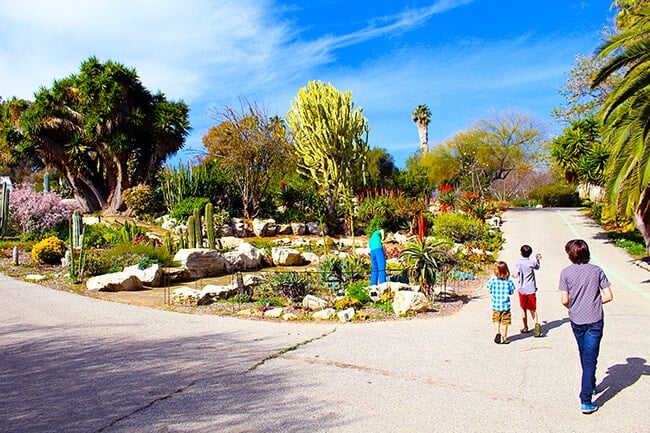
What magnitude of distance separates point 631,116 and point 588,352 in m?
8.18

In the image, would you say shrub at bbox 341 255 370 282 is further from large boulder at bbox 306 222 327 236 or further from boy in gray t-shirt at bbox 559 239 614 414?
large boulder at bbox 306 222 327 236

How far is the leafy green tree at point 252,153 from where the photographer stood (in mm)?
22891

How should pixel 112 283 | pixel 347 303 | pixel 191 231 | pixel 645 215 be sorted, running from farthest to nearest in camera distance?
pixel 191 231, pixel 645 215, pixel 112 283, pixel 347 303

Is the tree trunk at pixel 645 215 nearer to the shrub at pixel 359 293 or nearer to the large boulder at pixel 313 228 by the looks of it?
the shrub at pixel 359 293

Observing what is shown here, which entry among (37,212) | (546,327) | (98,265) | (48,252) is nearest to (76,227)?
(48,252)

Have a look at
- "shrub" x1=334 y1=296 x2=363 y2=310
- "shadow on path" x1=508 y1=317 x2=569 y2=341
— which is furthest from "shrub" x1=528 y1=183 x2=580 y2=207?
"shrub" x1=334 y1=296 x2=363 y2=310

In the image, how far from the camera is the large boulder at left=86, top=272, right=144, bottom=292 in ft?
38.8

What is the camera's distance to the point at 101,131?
2422 centimetres

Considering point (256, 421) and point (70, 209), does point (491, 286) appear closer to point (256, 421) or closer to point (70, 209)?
point (256, 421)

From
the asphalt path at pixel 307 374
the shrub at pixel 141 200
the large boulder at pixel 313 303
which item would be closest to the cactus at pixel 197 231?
the asphalt path at pixel 307 374

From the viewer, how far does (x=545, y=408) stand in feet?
15.0

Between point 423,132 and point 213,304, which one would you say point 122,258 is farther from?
point 423,132


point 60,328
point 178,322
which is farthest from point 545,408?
point 60,328

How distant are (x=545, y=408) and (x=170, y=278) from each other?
417 inches
